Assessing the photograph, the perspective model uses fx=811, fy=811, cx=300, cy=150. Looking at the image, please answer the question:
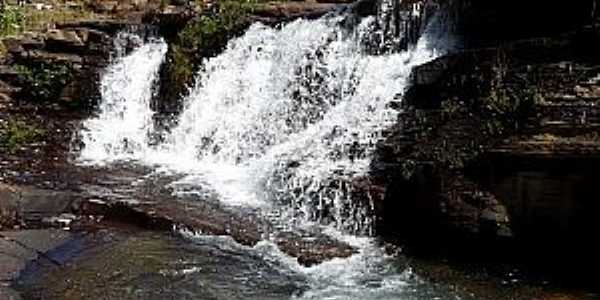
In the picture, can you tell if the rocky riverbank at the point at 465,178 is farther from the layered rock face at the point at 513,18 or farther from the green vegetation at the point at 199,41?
the green vegetation at the point at 199,41

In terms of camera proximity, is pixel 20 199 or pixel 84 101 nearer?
pixel 20 199

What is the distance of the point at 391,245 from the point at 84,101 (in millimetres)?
9896

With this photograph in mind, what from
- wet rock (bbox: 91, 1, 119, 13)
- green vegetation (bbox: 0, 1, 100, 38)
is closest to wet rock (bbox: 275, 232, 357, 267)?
green vegetation (bbox: 0, 1, 100, 38)

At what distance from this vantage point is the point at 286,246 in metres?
9.89

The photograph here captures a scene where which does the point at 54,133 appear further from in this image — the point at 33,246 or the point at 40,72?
the point at 33,246

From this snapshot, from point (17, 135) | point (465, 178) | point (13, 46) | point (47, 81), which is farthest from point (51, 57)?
point (465, 178)

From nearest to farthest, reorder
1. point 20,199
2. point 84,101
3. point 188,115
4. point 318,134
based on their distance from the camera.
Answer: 1. point 20,199
2. point 318,134
3. point 188,115
4. point 84,101

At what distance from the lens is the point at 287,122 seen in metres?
14.8

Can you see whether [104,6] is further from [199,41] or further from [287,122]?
[287,122]

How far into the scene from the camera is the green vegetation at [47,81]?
17.9 m

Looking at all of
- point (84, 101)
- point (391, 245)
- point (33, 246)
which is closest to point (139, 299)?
point (33, 246)

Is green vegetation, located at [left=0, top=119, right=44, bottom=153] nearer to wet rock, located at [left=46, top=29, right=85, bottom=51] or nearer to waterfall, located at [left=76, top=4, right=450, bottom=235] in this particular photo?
waterfall, located at [left=76, top=4, right=450, bottom=235]

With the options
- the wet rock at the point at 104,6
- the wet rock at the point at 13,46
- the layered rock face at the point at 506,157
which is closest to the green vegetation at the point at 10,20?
the wet rock at the point at 13,46

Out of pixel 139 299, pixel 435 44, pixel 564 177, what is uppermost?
pixel 435 44
